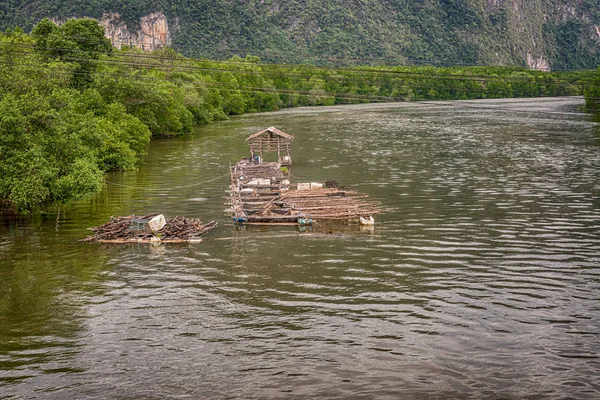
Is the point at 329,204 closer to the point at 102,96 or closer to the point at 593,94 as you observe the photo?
the point at 102,96

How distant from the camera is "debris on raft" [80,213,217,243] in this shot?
3447 cm

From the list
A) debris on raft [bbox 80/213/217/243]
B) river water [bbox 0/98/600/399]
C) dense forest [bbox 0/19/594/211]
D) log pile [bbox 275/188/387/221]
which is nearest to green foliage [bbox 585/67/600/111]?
dense forest [bbox 0/19/594/211]

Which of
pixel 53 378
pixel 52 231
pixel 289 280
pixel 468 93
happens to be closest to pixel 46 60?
pixel 52 231

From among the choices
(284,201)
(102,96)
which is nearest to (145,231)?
(284,201)

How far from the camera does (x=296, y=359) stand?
20406mm

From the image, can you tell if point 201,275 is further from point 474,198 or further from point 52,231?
point 474,198

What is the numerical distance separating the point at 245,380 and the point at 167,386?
2171 millimetres

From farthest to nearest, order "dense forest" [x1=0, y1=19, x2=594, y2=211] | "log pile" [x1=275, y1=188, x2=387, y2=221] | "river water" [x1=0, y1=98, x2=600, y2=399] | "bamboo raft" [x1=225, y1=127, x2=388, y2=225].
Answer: "log pile" [x1=275, y1=188, x2=387, y2=221]
"bamboo raft" [x1=225, y1=127, x2=388, y2=225]
"dense forest" [x1=0, y1=19, x2=594, y2=211]
"river water" [x1=0, y1=98, x2=600, y2=399]

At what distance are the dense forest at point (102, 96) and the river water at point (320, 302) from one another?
3.31 m

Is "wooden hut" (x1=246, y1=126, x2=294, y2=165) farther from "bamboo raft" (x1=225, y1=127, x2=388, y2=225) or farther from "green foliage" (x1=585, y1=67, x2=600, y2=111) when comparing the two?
"green foliage" (x1=585, y1=67, x2=600, y2=111)

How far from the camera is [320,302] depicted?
2509 cm

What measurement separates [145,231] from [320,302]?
13.6 meters

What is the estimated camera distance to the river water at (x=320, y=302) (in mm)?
19250

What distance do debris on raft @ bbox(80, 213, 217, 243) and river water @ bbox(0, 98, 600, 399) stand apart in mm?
737
